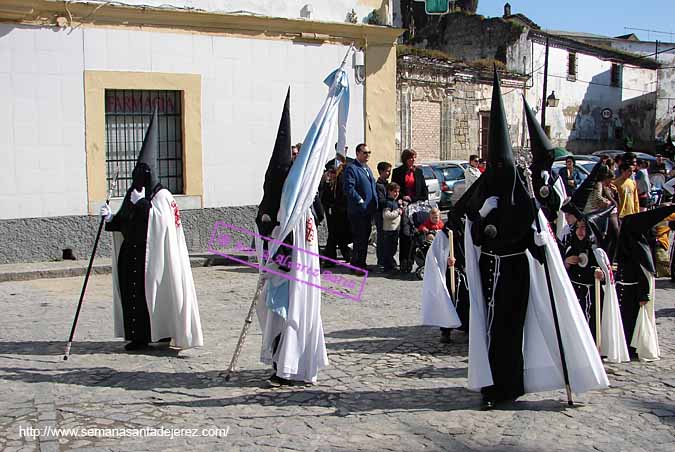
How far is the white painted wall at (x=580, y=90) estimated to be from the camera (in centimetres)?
3859

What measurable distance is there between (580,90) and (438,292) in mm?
36018

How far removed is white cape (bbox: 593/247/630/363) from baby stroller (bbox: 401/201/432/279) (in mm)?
4661

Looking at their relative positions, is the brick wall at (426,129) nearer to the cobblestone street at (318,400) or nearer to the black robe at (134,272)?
the cobblestone street at (318,400)

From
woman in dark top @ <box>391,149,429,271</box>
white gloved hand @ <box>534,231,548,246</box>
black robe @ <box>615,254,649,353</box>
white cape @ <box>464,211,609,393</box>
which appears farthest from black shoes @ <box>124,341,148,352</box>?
woman in dark top @ <box>391,149,429,271</box>

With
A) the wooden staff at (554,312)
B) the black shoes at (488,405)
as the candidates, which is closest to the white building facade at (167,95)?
the black shoes at (488,405)

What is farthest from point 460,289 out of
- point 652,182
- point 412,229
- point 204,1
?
point 652,182

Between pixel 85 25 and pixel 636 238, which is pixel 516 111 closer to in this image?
pixel 85 25

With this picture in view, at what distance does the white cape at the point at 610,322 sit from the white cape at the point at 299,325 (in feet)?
8.34

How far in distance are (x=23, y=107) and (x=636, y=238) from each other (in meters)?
9.00

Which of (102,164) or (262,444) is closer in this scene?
(262,444)

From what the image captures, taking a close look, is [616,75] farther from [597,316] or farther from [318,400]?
[318,400]

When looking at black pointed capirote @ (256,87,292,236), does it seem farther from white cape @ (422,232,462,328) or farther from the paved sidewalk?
the paved sidewalk

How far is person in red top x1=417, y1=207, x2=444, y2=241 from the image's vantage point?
11.3 metres

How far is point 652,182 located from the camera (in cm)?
1966
